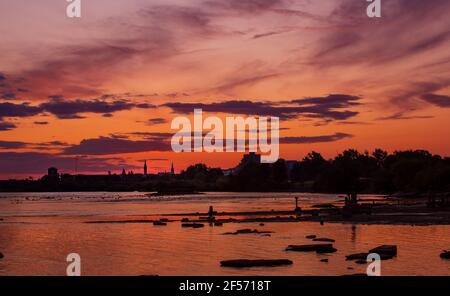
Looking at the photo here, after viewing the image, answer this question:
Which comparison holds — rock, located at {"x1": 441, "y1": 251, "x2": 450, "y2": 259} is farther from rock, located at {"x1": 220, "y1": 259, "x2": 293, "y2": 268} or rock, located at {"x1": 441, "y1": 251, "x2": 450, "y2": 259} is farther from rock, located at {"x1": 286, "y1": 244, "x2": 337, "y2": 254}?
rock, located at {"x1": 220, "y1": 259, "x2": 293, "y2": 268}

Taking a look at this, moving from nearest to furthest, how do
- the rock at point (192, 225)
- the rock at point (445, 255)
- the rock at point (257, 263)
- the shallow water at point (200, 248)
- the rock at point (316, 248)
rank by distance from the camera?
the rock at point (257, 263) < the shallow water at point (200, 248) < the rock at point (445, 255) < the rock at point (316, 248) < the rock at point (192, 225)

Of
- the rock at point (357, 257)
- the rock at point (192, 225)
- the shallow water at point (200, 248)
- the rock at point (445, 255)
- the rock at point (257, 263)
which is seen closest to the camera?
the rock at point (257, 263)

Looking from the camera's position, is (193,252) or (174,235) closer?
(193,252)

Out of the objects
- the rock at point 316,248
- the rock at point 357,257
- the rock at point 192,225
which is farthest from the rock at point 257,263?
the rock at point 192,225

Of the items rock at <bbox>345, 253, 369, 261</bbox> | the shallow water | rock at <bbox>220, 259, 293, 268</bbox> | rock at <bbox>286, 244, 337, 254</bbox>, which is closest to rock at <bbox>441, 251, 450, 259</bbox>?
the shallow water

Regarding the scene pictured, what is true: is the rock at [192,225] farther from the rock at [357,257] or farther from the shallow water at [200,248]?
the rock at [357,257]

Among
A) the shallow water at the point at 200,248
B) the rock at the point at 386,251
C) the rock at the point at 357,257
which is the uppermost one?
the rock at the point at 386,251

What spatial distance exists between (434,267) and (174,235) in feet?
112

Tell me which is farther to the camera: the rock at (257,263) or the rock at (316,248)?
the rock at (316,248)

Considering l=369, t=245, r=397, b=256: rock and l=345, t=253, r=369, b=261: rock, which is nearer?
l=345, t=253, r=369, b=261: rock

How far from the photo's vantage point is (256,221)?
8762 centimetres

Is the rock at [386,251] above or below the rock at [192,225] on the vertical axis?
above
